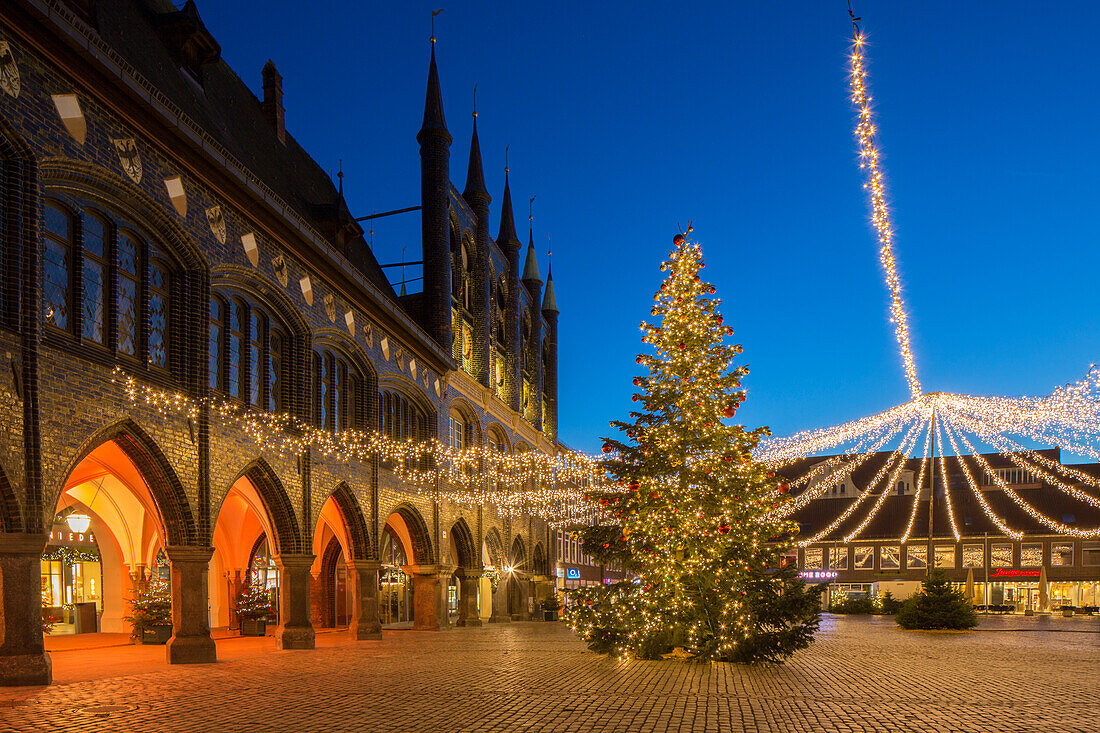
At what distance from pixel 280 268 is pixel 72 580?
1343cm

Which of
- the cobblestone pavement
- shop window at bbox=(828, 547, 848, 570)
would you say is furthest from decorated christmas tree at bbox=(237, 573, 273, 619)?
shop window at bbox=(828, 547, 848, 570)

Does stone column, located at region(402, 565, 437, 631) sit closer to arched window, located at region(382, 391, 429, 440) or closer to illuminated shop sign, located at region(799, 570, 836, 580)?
arched window, located at region(382, 391, 429, 440)

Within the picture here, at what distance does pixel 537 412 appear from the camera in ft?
157

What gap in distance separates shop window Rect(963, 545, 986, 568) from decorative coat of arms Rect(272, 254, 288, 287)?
50.9 metres

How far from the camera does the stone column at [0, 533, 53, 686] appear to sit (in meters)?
12.5

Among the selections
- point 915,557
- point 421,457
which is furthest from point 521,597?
point 915,557

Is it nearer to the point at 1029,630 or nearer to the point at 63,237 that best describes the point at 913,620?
the point at 1029,630

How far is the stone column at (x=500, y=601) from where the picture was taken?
1606 inches

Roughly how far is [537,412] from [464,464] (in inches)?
501

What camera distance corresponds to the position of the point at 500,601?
4116cm

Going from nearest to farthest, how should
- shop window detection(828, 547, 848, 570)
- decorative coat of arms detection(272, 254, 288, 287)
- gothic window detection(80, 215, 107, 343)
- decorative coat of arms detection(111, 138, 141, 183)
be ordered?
gothic window detection(80, 215, 107, 343), decorative coat of arms detection(111, 138, 141, 183), decorative coat of arms detection(272, 254, 288, 287), shop window detection(828, 547, 848, 570)

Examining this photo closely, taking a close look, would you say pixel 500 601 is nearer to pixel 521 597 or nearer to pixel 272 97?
pixel 521 597

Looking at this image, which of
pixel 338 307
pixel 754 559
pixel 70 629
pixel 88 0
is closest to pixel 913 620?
pixel 754 559

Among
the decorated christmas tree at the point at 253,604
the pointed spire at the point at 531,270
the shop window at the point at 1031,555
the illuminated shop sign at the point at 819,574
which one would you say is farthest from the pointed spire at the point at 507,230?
the shop window at the point at 1031,555
